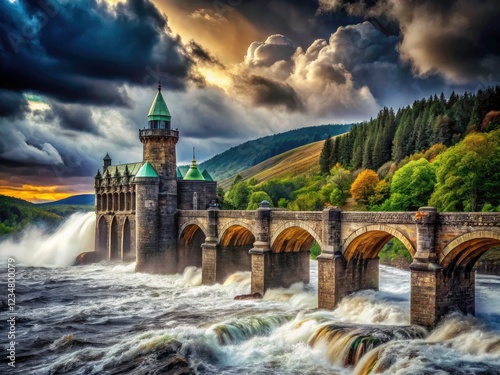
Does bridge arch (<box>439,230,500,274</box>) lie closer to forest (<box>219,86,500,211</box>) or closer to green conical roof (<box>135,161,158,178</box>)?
forest (<box>219,86,500,211</box>)

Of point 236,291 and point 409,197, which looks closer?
point 236,291

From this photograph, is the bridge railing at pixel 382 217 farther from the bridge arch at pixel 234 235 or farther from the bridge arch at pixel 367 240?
the bridge arch at pixel 234 235

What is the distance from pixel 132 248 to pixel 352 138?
80359 mm

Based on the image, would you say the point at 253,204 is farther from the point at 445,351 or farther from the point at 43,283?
the point at 445,351

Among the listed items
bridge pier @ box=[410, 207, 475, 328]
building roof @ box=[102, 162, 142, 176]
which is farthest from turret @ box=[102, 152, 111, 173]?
bridge pier @ box=[410, 207, 475, 328]

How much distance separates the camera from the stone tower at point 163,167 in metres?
62.4

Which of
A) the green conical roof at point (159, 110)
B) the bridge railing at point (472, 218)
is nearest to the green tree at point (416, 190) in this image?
the green conical roof at point (159, 110)

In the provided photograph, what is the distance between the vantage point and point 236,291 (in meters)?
48.9

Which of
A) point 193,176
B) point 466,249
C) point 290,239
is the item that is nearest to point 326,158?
point 193,176

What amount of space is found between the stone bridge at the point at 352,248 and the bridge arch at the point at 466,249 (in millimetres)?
53

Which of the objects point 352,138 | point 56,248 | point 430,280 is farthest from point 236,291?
point 352,138

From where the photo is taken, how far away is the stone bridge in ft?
100

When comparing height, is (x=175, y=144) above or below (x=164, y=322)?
above

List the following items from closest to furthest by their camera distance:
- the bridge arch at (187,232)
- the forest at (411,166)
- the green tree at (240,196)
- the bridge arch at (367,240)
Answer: the bridge arch at (367,240) < the bridge arch at (187,232) < the forest at (411,166) < the green tree at (240,196)
